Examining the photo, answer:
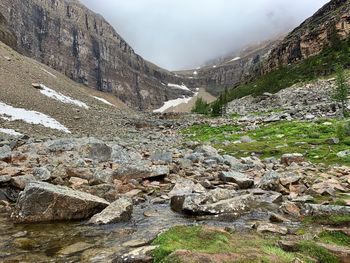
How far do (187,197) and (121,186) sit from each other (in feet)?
11.6

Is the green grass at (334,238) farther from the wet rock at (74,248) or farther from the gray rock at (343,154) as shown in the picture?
the gray rock at (343,154)

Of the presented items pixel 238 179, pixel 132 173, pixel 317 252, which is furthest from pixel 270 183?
pixel 317 252

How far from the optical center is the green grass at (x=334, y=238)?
299 inches

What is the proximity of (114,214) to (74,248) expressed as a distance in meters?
2.35

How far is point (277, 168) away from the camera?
62.5 ft

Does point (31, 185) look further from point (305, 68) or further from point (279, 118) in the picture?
point (305, 68)

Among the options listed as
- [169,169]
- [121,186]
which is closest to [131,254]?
[121,186]

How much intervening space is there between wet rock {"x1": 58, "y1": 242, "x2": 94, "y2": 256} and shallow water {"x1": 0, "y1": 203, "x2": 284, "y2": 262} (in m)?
0.07

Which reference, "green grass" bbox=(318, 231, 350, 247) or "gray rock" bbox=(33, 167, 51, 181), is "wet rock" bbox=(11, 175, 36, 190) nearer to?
"gray rock" bbox=(33, 167, 51, 181)

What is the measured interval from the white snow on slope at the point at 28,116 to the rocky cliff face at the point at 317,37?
10528 centimetres

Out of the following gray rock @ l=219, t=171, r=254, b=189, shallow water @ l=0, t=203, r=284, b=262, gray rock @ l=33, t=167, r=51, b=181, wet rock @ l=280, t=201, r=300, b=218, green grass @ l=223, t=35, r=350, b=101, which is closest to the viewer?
shallow water @ l=0, t=203, r=284, b=262

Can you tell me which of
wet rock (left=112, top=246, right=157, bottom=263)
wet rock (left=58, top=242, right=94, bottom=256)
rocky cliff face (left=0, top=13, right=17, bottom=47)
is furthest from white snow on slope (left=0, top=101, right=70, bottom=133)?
rocky cliff face (left=0, top=13, right=17, bottom=47)

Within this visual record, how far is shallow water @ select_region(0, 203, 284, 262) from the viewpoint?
730 cm

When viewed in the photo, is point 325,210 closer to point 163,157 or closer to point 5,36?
point 163,157
